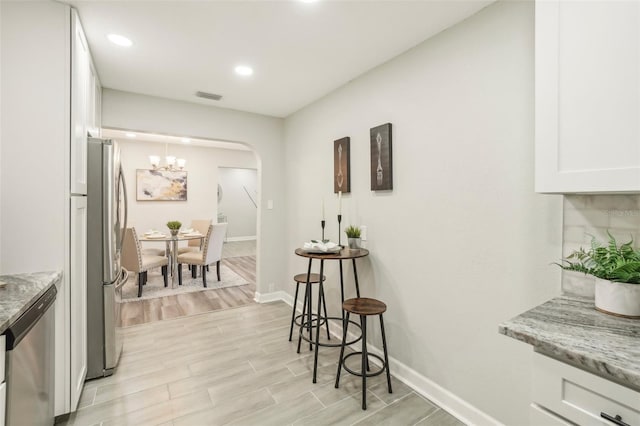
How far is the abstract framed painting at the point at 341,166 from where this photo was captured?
284 cm

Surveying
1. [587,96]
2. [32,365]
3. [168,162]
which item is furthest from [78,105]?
[168,162]

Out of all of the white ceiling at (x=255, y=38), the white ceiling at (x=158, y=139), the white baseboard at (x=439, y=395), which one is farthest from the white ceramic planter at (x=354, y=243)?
the white ceiling at (x=158, y=139)

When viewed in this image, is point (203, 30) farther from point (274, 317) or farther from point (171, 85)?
point (274, 317)

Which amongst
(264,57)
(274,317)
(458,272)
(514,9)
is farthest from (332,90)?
(274,317)

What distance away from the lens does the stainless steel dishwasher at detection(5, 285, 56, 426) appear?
1153mm

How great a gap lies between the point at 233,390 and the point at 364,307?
3.60 feet

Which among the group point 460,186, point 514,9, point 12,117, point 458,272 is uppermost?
point 514,9

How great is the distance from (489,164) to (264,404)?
2.05 metres

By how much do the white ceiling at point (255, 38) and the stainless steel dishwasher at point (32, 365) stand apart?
1682mm

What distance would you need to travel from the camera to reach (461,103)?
190cm

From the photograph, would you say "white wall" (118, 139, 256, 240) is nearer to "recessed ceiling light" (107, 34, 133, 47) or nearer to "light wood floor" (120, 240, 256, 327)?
"light wood floor" (120, 240, 256, 327)

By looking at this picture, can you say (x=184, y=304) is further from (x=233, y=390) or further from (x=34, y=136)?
(x=34, y=136)

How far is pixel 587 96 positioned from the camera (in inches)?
43.6

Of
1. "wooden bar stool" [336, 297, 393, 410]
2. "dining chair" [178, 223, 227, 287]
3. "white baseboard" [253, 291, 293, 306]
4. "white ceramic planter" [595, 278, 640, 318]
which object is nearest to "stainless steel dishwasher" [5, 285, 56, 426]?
"wooden bar stool" [336, 297, 393, 410]
